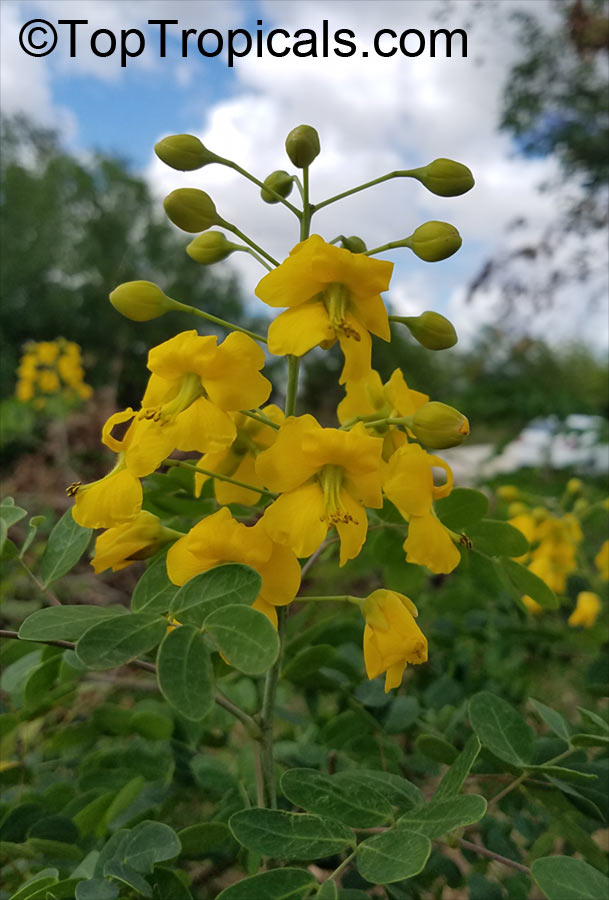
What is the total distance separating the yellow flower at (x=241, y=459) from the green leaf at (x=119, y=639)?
0.50ft

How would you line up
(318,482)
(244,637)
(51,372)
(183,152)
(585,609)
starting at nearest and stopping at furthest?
(244,637) → (318,482) → (183,152) → (585,609) → (51,372)

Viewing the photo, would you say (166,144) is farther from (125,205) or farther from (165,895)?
(125,205)

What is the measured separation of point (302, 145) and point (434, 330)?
0.19 meters

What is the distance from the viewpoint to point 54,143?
32.7 ft

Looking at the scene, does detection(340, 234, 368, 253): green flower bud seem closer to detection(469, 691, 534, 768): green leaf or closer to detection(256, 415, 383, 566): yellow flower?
detection(256, 415, 383, 566): yellow flower

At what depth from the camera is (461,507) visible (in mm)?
682

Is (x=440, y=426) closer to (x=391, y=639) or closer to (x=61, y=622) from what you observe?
(x=391, y=639)

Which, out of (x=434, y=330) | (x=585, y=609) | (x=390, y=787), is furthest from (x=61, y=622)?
(x=585, y=609)

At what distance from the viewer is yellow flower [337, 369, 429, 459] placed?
59 centimetres

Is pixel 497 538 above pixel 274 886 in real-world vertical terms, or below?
above

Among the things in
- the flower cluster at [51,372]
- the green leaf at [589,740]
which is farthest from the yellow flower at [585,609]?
the flower cluster at [51,372]

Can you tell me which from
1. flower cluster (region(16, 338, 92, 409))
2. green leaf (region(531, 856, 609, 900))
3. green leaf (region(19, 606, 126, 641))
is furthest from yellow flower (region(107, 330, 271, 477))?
flower cluster (region(16, 338, 92, 409))

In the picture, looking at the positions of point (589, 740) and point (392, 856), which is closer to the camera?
point (392, 856)

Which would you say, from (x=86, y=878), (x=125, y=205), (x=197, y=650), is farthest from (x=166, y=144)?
(x=125, y=205)
